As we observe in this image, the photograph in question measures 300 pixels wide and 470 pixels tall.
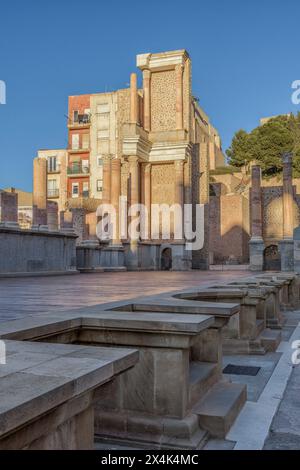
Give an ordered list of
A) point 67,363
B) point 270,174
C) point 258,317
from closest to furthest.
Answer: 1. point 67,363
2. point 258,317
3. point 270,174

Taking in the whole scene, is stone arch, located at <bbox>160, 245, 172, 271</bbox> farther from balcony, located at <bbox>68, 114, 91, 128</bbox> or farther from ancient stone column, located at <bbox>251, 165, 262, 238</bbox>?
balcony, located at <bbox>68, 114, 91, 128</bbox>

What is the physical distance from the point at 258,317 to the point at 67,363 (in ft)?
20.2

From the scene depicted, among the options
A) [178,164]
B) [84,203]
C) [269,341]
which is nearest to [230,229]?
[84,203]

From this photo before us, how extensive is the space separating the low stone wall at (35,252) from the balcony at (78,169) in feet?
101

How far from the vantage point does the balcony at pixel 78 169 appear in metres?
46.2

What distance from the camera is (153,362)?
324 cm

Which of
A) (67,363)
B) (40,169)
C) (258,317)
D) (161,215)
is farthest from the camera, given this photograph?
(161,215)

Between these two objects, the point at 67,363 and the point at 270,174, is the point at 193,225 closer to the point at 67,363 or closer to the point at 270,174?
the point at 270,174

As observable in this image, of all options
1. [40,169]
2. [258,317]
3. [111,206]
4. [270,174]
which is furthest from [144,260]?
[270,174]

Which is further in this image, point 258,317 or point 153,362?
point 258,317

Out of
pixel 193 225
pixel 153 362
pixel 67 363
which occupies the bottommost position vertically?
pixel 153 362

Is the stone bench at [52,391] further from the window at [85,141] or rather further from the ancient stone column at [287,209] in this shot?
the window at [85,141]

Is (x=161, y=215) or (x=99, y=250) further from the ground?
(x=161, y=215)

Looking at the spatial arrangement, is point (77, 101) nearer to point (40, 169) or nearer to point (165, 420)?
point (40, 169)
